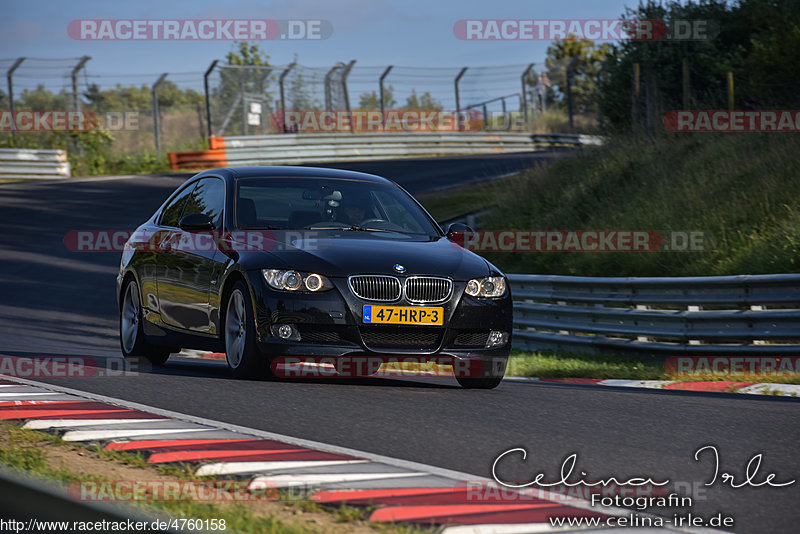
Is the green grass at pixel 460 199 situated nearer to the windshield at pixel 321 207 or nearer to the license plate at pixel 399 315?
the windshield at pixel 321 207

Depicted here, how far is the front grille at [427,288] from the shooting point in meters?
7.65

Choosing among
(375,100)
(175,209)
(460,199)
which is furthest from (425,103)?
(175,209)

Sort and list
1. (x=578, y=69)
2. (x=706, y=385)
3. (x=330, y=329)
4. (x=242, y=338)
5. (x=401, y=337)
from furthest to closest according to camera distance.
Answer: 1. (x=578, y=69)
2. (x=706, y=385)
3. (x=242, y=338)
4. (x=401, y=337)
5. (x=330, y=329)

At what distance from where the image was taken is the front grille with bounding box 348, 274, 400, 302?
24.9 feet

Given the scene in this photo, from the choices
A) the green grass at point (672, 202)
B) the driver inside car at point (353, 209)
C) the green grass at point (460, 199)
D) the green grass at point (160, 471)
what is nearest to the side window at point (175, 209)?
the driver inside car at point (353, 209)

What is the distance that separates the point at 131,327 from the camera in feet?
32.6

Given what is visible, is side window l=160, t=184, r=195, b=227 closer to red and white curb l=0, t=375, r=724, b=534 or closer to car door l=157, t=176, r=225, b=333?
car door l=157, t=176, r=225, b=333

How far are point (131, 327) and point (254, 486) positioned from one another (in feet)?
19.0

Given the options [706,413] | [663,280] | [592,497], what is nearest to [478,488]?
[592,497]

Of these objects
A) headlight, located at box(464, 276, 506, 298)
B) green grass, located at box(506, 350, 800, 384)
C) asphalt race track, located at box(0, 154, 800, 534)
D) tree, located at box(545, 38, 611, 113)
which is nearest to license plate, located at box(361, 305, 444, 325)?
headlight, located at box(464, 276, 506, 298)

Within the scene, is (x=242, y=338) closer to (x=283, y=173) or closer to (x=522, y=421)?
(x=283, y=173)

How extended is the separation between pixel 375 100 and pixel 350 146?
301cm

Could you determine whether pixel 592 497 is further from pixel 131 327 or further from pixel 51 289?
pixel 51 289

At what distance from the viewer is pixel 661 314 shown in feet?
37.9
